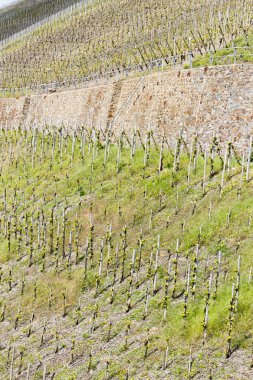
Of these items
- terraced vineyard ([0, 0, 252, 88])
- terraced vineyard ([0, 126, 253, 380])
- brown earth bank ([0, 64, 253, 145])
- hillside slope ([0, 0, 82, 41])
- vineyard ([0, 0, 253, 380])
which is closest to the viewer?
terraced vineyard ([0, 126, 253, 380])

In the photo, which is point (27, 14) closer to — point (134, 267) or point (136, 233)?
point (136, 233)

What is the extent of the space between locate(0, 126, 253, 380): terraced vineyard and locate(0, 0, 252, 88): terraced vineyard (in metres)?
16.1

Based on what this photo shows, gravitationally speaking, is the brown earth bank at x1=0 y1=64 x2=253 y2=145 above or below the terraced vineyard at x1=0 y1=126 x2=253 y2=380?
above

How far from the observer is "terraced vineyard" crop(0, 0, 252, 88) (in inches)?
1655

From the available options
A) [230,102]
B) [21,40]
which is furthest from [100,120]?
[21,40]

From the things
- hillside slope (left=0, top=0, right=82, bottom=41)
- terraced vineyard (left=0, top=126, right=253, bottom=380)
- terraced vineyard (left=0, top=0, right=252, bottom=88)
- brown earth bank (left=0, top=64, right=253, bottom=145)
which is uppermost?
hillside slope (left=0, top=0, right=82, bottom=41)

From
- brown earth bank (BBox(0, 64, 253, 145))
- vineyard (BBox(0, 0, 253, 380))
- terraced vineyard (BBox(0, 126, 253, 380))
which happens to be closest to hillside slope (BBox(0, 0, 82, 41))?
vineyard (BBox(0, 0, 253, 380))

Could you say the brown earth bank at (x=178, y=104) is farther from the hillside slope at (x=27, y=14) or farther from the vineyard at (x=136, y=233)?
the hillside slope at (x=27, y=14)

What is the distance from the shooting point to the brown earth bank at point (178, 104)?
67.3ft

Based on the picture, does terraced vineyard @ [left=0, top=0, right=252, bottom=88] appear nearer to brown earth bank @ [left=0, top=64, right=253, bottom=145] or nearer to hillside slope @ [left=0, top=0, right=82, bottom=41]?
hillside slope @ [left=0, top=0, right=82, bottom=41]

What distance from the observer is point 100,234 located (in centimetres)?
1900

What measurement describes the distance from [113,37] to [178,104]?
134ft

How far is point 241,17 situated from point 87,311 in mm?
30343

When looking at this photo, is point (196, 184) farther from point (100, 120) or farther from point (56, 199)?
point (100, 120)
